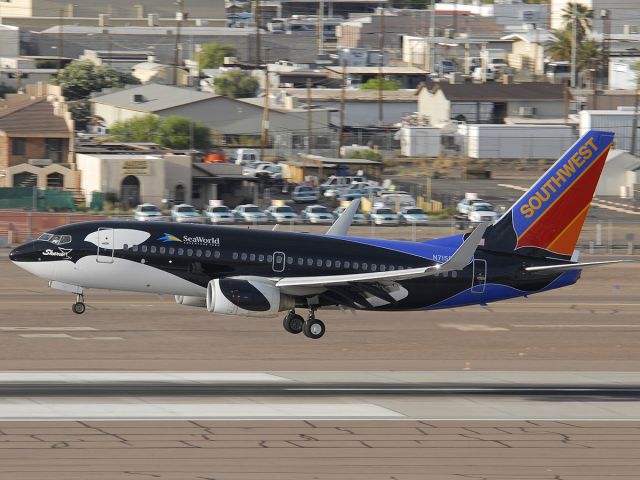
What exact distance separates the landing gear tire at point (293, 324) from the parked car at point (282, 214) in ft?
150

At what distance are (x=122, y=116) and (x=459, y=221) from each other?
58.6m

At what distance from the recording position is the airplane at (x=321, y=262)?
152 ft

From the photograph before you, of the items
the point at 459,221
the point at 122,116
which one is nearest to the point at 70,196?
the point at 459,221

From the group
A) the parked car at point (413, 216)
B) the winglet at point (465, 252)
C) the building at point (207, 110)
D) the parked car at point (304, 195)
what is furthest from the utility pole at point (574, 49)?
the winglet at point (465, 252)

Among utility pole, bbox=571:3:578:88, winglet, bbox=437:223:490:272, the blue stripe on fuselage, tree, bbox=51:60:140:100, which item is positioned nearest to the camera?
winglet, bbox=437:223:490:272

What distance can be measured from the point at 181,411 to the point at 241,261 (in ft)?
33.5

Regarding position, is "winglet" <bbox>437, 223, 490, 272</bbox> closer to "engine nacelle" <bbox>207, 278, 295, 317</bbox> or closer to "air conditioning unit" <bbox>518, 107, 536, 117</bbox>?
"engine nacelle" <bbox>207, 278, 295, 317</bbox>

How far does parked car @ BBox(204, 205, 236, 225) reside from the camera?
94.7 metres

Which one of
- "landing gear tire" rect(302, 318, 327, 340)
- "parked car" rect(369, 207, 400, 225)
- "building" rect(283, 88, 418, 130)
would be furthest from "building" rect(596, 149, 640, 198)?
"landing gear tire" rect(302, 318, 327, 340)

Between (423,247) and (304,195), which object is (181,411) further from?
(304,195)

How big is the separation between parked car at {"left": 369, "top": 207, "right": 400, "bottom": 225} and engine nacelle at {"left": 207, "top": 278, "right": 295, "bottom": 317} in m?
49.0
